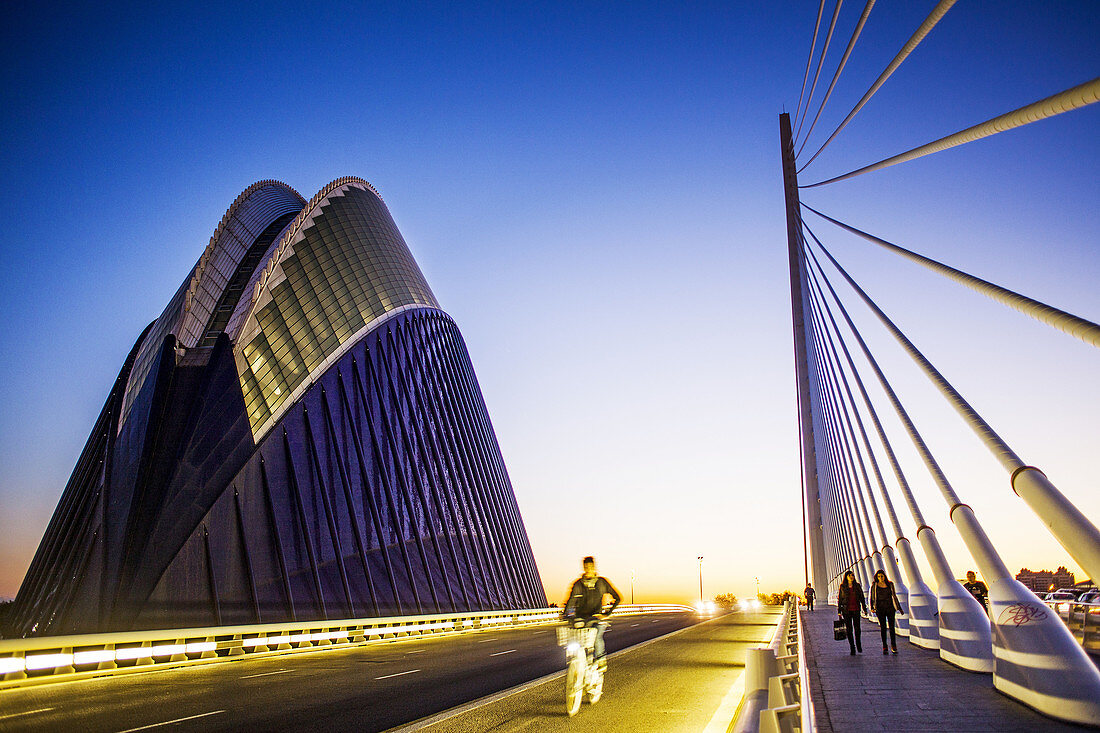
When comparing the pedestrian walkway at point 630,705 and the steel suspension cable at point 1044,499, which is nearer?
the steel suspension cable at point 1044,499

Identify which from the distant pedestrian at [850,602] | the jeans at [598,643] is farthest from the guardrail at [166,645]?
the distant pedestrian at [850,602]

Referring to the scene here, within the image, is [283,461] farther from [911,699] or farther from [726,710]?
[911,699]

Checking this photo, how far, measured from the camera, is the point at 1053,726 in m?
6.20

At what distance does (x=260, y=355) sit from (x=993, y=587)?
26.2 metres

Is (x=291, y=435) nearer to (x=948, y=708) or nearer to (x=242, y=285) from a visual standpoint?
(x=242, y=285)

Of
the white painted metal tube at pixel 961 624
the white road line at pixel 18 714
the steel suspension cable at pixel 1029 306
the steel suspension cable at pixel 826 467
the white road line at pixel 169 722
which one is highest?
the steel suspension cable at pixel 826 467

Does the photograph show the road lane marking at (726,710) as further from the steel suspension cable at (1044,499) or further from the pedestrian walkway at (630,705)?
the steel suspension cable at (1044,499)

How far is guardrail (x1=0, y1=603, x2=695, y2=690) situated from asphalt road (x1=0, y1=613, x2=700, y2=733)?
972 mm

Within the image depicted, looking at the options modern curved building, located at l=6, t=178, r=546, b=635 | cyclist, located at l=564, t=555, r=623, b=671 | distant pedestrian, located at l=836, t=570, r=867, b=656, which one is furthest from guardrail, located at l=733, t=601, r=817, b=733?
modern curved building, located at l=6, t=178, r=546, b=635

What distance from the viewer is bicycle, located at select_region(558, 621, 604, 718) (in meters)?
8.10

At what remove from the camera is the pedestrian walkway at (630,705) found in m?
7.35

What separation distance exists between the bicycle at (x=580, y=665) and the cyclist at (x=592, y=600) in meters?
0.08

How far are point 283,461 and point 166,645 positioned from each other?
1111cm

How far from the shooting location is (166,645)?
1566cm
